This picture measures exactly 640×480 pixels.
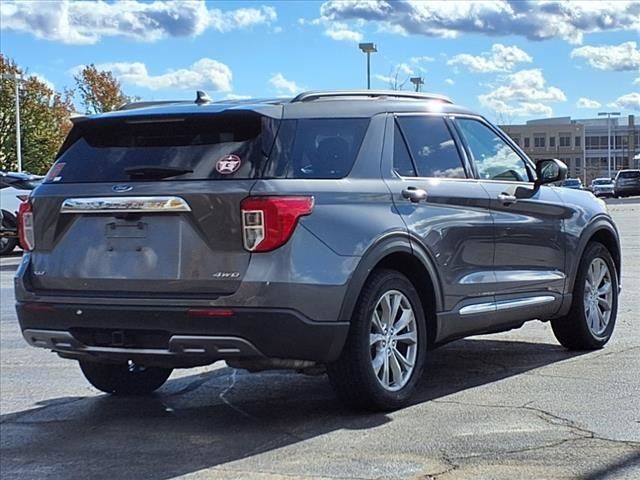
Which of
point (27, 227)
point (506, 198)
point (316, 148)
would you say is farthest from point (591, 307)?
point (27, 227)

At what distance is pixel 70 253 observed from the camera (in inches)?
215

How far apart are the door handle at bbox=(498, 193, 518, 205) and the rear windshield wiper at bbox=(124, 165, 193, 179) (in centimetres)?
240

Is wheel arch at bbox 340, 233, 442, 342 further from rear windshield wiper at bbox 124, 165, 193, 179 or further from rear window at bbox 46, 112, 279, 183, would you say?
rear windshield wiper at bbox 124, 165, 193, 179

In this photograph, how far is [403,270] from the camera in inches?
231

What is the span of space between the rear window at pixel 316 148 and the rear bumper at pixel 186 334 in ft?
2.65

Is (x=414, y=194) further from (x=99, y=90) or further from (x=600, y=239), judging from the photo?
(x=99, y=90)

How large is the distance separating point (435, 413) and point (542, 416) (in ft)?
2.02

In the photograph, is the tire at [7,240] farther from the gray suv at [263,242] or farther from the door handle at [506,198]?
the door handle at [506,198]

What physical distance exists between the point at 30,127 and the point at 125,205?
4671 cm

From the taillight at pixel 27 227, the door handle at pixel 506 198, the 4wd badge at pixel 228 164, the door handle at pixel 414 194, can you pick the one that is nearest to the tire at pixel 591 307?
the door handle at pixel 506 198

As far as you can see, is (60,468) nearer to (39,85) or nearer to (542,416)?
(542,416)

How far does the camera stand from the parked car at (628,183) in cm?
5375

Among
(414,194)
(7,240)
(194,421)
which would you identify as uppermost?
(414,194)

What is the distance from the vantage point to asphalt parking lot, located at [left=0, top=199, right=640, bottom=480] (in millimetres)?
4746
